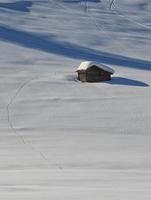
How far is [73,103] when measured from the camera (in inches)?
665

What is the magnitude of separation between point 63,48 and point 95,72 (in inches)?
263

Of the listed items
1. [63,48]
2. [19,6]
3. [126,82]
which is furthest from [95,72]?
[19,6]

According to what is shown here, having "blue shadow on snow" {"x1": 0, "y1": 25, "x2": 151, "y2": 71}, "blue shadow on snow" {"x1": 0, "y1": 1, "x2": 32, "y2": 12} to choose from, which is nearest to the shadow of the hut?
"blue shadow on snow" {"x1": 0, "y1": 25, "x2": 151, "y2": 71}

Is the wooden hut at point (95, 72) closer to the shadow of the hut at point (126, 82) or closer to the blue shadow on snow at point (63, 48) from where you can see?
the shadow of the hut at point (126, 82)

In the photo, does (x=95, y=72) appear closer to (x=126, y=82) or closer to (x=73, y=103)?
(x=126, y=82)

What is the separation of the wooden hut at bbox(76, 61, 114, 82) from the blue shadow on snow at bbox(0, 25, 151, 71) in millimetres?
3765

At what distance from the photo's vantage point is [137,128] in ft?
47.2

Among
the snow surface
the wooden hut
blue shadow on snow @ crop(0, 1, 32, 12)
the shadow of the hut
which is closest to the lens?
the snow surface

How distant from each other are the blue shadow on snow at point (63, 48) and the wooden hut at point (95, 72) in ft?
12.4

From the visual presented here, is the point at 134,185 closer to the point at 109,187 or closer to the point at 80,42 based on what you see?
the point at 109,187

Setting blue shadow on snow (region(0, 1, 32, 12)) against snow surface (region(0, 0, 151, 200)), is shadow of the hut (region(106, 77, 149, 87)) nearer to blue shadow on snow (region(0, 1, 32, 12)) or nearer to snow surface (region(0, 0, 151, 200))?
snow surface (region(0, 0, 151, 200))

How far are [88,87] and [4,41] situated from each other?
26.6 ft

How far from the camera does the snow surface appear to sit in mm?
7934

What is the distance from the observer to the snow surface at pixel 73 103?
7934mm
